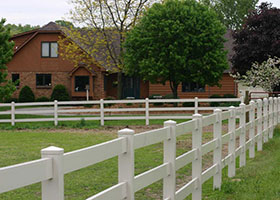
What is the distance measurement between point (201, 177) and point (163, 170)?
1.90 m

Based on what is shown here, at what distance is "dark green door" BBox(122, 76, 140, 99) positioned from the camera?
48.5 metres

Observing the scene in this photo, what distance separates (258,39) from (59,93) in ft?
57.4

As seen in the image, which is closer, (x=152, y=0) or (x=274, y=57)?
(x=274, y=57)

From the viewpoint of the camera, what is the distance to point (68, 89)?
1789 inches

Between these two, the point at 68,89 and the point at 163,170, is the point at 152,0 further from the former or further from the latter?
the point at 163,170

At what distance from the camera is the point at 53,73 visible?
149 feet

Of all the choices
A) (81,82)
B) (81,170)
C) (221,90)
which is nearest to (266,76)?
(221,90)

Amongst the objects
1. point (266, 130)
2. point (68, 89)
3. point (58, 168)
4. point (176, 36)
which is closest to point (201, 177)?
point (58, 168)

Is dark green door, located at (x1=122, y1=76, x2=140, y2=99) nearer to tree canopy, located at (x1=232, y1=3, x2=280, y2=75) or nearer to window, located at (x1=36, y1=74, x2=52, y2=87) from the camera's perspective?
window, located at (x1=36, y1=74, x2=52, y2=87)

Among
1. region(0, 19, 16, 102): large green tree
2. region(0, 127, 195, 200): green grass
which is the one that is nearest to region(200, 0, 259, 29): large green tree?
region(0, 19, 16, 102): large green tree

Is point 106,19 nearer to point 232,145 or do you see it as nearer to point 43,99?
point 43,99

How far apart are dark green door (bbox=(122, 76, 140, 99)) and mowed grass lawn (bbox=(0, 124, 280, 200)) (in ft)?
106

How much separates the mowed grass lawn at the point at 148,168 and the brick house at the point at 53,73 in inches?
1136

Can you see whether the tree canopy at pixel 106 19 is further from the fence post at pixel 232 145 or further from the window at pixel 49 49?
the fence post at pixel 232 145
